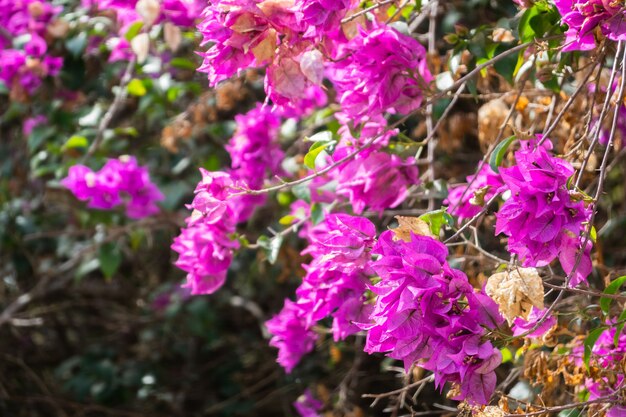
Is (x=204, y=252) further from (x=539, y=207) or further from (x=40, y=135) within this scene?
(x=40, y=135)

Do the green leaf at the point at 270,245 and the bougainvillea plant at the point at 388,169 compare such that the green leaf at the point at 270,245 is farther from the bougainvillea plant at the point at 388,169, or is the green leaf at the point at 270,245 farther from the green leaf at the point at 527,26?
the green leaf at the point at 527,26

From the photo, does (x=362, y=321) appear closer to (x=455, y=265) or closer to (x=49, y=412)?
(x=455, y=265)

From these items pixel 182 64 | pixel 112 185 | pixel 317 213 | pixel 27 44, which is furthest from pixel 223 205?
pixel 27 44

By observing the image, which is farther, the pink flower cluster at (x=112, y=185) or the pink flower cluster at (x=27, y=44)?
the pink flower cluster at (x=27, y=44)

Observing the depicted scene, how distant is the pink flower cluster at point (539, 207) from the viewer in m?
0.95

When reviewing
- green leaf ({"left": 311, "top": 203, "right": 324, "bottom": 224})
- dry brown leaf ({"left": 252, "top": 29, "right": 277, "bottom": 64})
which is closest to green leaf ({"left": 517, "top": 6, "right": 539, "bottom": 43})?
dry brown leaf ({"left": 252, "top": 29, "right": 277, "bottom": 64})

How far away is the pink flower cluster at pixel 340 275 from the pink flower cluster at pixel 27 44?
119 centimetres

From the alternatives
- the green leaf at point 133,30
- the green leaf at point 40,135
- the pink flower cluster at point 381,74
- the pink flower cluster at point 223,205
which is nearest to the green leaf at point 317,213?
the pink flower cluster at point 223,205

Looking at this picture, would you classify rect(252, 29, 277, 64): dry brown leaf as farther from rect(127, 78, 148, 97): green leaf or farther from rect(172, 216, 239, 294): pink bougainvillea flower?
rect(127, 78, 148, 97): green leaf

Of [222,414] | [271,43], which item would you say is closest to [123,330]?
[222,414]

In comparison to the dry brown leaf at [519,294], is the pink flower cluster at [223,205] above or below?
below

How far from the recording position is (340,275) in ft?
3.88

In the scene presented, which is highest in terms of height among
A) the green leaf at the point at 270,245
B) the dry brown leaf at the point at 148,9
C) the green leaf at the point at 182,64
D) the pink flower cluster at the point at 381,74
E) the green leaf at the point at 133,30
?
the pink flower cluster at the point at 381,74

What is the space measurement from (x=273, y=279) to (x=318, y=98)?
3.63 ft
